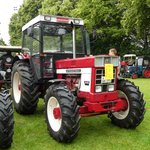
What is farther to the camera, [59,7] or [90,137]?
[59,7]

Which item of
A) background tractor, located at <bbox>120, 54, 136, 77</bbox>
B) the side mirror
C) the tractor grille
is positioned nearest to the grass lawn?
the tractor grille

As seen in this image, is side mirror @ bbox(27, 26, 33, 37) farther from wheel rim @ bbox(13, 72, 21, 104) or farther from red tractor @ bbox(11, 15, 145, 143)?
wheel rim @ bbox(13, 72, 21, 104)

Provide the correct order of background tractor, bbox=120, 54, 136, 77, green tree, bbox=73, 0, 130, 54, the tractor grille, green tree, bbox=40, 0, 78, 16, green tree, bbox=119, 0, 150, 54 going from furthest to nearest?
green tree, bbox=40, 0, 78, 16 < green tree, bbox=73, 0, 130, 54 < background tractor, bbox=120, 54, 136, 77 < green tree, bbox=119, 0, 150, 54 < the tractor grille

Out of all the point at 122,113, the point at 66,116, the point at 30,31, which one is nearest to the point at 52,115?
the point at 66,116

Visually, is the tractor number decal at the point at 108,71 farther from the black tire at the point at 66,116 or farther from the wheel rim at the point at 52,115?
the wheel rim at the point at 52,115

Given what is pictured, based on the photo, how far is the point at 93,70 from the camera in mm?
6230

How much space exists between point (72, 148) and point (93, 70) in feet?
5.12

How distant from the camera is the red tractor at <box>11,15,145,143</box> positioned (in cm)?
612

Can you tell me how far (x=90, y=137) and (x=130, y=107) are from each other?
1.08 metres

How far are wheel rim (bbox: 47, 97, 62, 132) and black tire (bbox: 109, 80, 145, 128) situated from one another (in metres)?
1.43

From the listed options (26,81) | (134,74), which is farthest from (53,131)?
(134,74)

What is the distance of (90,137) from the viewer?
20.6ft

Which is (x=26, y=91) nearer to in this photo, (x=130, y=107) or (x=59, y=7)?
(x=130, y=107)

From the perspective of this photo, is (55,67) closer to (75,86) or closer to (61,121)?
(75,86)
